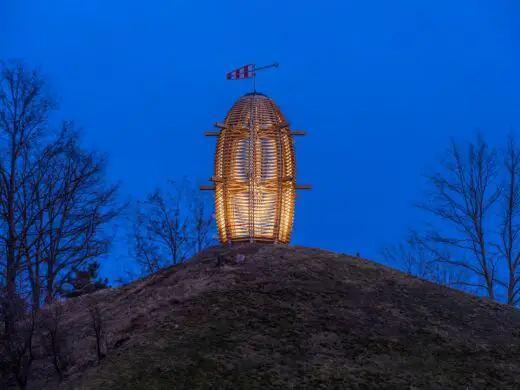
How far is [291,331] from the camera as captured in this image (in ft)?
49.7

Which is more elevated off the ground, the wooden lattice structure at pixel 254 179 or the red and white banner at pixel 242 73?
the red and white banner at pixel 242 73

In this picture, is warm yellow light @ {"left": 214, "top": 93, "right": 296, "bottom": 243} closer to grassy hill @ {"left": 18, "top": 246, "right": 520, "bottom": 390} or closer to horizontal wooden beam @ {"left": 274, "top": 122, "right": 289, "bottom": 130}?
horizontal wooden beam @ {"left": 274, "top": 122, "right": 289, "bottom": 130}

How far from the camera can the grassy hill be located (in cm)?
1337

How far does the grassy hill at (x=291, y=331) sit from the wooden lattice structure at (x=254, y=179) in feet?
3.61

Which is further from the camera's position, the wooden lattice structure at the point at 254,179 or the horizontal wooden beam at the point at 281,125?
the horizontal wooden beam at the point at 281,125

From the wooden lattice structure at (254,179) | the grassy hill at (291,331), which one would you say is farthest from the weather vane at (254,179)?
the grassy hill at (291,331)

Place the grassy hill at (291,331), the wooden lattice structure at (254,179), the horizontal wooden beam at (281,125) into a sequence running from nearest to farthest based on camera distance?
the grassy hill at (291,331), the wooden lattice structure at (254,179), the horizontal wooden beam at (281,125)

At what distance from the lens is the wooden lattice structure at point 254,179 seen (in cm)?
2058

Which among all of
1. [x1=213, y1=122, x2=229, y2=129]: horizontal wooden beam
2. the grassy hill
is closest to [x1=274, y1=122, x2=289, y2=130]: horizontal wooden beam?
[x1=213, y1=122, x2=229, y2=129]: horizontal wooden beam

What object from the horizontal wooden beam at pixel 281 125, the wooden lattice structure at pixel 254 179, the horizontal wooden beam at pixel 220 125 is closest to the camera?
the wooden lattice structure at pixel 254 179

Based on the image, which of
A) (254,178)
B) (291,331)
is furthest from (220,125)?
(291,331)

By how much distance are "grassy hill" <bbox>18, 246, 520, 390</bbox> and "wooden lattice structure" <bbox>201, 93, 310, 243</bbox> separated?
110 centimetres

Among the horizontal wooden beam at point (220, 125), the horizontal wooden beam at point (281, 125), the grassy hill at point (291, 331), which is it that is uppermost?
the horizontal wooden beam at point (220, 125)

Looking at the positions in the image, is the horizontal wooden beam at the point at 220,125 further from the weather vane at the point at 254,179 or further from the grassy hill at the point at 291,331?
the grassy hill at the point at 291,331
